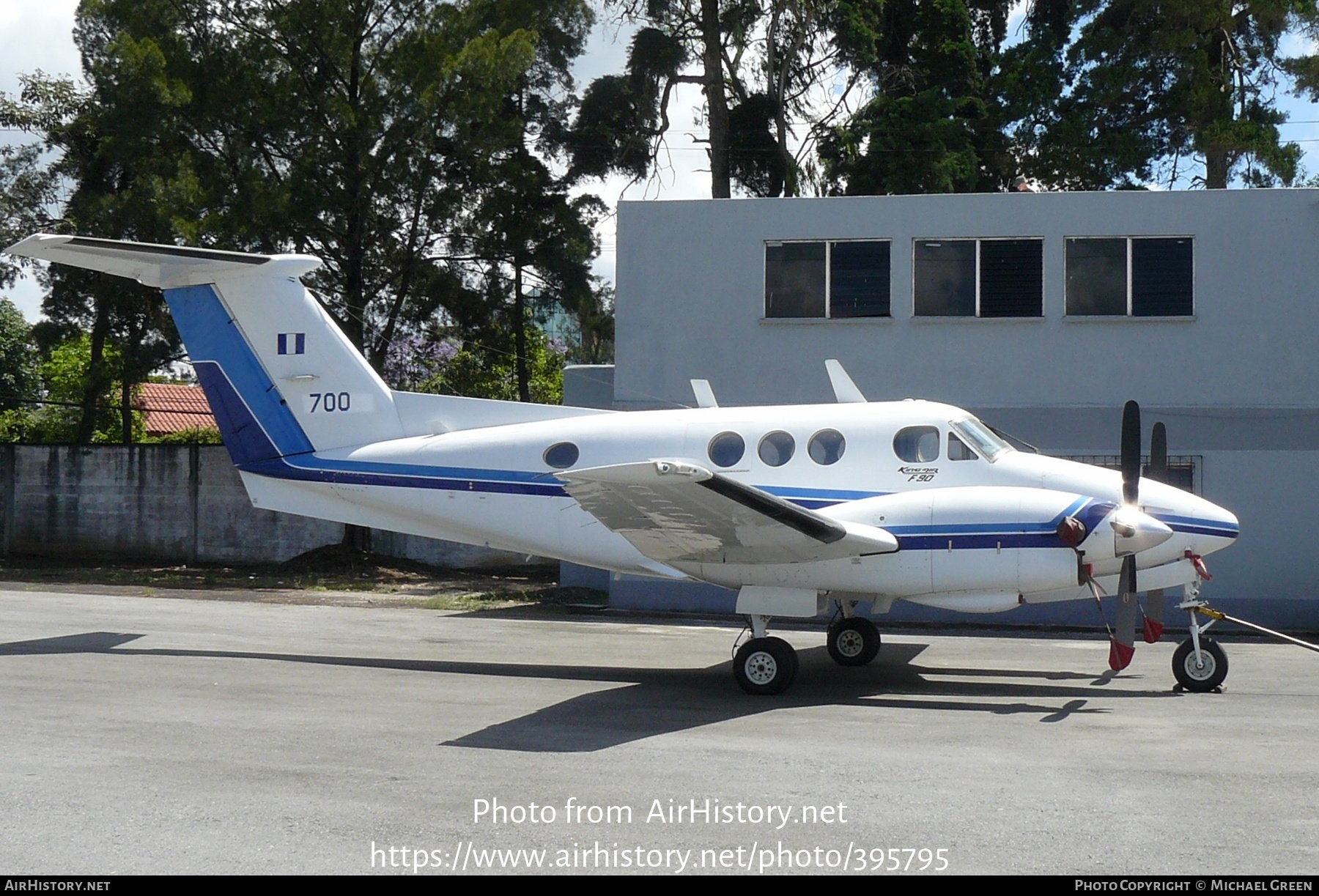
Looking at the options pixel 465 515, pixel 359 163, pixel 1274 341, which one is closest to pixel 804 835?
pixel 465 515

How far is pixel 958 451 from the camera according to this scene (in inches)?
476

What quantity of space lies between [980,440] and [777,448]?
2.08m

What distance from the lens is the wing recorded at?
9.78 metres

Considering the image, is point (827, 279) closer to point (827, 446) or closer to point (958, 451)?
point (827, 446)

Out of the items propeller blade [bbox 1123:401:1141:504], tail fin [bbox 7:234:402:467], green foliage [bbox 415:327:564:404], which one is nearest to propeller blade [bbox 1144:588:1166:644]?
propeller blade [bbox 1123:401:1141:504]

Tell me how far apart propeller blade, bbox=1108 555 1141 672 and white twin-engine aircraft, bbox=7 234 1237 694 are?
21 millimetres

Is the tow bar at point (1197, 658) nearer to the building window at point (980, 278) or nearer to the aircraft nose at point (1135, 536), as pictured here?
the aircraft nose at point (1135, 536)

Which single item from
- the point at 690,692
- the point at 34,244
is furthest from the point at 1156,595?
the point at 34,244

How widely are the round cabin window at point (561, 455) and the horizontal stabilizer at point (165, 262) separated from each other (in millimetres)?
3928

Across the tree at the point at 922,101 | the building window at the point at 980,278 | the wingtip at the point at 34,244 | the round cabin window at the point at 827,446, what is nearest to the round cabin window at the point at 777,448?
the round cabin window at the point at 827,446

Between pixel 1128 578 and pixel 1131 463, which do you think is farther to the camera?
pixel 1131 463

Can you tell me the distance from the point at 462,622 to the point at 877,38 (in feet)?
68.0

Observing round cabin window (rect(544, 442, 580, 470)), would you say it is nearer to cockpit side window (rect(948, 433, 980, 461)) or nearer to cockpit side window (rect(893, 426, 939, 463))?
cockpit side window (rect(893, 426, 939, 463))

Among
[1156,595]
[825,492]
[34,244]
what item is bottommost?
[1156,595]
